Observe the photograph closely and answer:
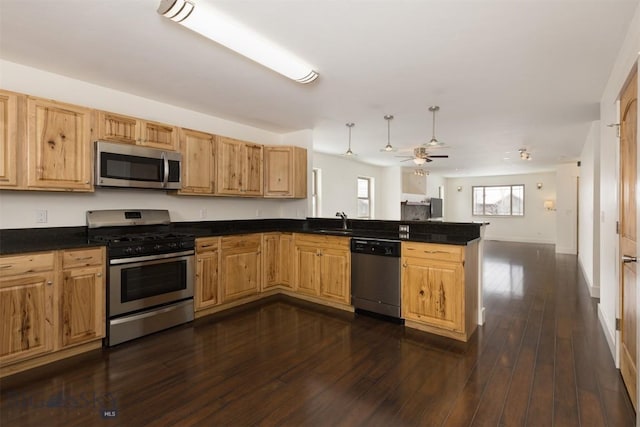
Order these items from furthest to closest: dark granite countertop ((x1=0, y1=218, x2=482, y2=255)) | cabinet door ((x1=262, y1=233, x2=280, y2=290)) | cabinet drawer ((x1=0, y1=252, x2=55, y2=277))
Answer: cabinet door ((x1=262, y1=233, x2=280, y2=290)) → dark granite countertop ((x1=0, y1=218, x2=482, y2=255)) → cabinet drawer ((x1=0, y1=252, x2=55, y2=277))

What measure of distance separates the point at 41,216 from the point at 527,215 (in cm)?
1257

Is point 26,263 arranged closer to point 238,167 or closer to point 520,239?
point 238,167

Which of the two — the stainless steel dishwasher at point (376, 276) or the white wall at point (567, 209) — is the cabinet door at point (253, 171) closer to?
the stainless steel dishwasher at point (376, 276)

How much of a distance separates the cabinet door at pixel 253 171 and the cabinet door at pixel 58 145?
1829mm

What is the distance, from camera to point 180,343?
114 inches

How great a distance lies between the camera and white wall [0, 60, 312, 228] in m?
2.76

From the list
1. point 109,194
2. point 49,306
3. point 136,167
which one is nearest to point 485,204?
point 136,167

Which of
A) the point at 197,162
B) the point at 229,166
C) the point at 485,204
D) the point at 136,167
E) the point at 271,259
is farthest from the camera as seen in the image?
the point at 485,204

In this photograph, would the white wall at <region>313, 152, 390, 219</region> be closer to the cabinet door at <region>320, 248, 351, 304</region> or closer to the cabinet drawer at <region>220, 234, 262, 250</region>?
the cabinet drawer at <region>220, 234, 262, 250</region>

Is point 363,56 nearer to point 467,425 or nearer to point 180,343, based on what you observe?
point 467,425

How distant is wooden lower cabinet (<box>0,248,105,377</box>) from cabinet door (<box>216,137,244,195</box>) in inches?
64.6

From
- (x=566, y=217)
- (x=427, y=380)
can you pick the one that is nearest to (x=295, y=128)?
(x=427, y=380)

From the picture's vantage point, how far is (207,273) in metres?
3.61

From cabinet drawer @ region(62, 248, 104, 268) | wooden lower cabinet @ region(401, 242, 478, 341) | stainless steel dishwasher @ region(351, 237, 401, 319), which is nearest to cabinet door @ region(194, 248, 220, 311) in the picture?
cabinet drawer @ region(62, 248, 104, 268)
